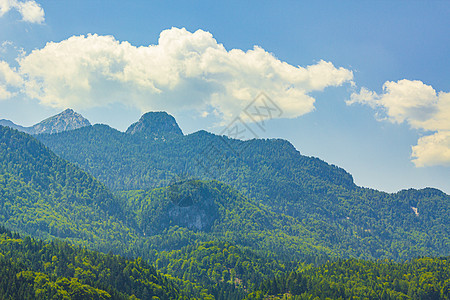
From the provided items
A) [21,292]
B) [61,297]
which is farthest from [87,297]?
[21,292]

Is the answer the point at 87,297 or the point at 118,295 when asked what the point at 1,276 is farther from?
the point at 118,295

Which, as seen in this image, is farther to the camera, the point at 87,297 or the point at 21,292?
the point at 87,297

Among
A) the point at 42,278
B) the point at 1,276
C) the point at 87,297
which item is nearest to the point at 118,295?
the point at 87,297

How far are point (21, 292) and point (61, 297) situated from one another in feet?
50.0

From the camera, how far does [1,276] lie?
172875 mm

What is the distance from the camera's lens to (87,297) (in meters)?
178

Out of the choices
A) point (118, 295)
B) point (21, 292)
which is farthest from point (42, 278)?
point (118, 295)

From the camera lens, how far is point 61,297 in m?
170

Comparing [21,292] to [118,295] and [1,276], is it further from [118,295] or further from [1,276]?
[118,295]

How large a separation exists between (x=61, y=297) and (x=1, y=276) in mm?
26857

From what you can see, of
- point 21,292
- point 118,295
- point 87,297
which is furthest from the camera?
point 118,295

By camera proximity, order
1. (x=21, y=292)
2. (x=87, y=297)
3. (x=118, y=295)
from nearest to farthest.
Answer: (x=21, y=292), (x=87, y=297), (x=118, y=295)

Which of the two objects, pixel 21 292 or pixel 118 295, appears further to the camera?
pixel 118 295

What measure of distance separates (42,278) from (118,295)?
36315mm
